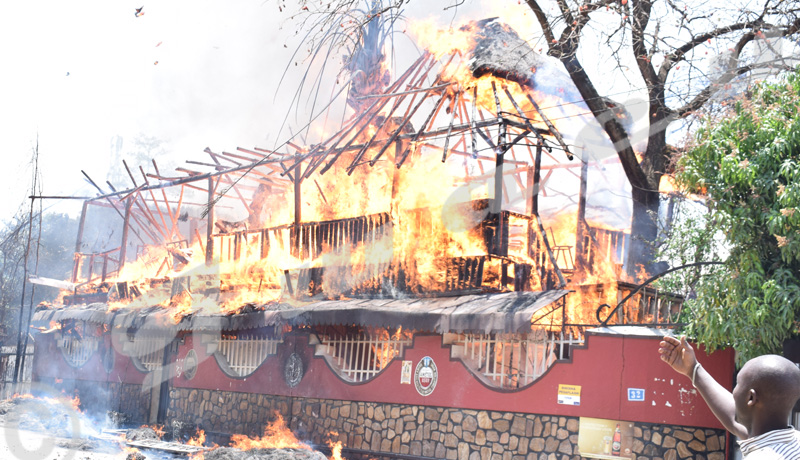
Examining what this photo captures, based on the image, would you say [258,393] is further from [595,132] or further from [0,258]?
[0,258]

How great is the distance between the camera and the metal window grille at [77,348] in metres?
27.2

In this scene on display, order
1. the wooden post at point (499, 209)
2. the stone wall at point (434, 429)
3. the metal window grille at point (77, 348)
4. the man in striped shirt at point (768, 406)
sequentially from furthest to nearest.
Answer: the metal window grille at point (77, 348), the wooden post at point (499, 209), the stone wall at point (434, 429), the man in striped shirt at point (768, 406)

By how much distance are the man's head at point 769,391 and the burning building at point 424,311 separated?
8.66m

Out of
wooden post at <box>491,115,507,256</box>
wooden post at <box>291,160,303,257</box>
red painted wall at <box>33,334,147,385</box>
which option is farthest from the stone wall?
red painted wall at <box>33,334,147,385</box>

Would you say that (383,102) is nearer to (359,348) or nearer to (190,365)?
(359,348)

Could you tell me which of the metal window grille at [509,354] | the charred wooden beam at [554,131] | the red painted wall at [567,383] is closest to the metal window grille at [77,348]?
the red painted wall at [567,383]

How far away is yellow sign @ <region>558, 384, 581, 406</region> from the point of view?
12.4 m

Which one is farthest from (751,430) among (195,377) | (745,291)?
(195,377)

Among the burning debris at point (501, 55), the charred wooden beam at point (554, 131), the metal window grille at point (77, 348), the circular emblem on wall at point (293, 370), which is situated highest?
the burning debris at point (501, 55)

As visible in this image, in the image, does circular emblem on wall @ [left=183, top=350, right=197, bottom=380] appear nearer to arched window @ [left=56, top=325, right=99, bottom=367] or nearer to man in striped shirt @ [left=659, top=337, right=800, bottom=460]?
arched window @ [left=56, top=325, right=99, bottom=367]

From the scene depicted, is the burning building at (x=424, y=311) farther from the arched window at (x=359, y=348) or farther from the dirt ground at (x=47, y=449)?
the dirt ground at (x=47, y=449)

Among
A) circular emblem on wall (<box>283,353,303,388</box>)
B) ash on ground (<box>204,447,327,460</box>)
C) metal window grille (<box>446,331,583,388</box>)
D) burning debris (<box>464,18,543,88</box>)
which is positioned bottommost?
ash on ground (<box>204,447,327,460</box>)

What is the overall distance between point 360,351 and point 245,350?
4.02 m

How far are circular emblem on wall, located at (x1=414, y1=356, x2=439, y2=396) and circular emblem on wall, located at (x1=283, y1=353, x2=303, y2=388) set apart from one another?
12.2 feet
